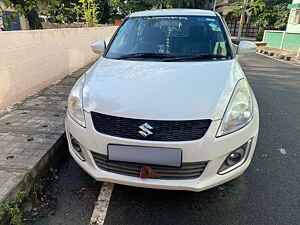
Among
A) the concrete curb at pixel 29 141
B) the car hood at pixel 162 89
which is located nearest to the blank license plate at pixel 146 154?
the car hood at pixel 162 89

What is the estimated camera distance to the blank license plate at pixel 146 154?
180cm

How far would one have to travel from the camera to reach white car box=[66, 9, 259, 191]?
1.81m

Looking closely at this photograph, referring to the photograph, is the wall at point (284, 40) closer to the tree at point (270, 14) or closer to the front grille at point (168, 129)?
the tree at point (270, 14)

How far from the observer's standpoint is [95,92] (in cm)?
215

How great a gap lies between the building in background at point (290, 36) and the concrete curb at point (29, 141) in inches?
655

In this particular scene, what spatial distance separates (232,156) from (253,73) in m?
7.11

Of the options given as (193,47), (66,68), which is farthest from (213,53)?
(66,68)

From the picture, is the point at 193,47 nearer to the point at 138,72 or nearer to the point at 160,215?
the point at 138,72

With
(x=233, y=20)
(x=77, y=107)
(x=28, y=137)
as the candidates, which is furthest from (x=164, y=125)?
(x=233, y=20)

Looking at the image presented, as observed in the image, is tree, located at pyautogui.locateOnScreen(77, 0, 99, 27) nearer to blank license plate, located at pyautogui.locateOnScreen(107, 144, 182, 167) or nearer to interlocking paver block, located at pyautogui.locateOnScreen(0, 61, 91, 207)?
interlocking paver block, located at pyautogui.locateOnScreen(0, 61, 91, 207)

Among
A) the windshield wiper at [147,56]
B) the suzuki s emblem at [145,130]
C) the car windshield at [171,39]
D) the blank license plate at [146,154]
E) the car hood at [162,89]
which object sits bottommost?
the blank license plate at [146,154]

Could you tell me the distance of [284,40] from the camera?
17.4 m

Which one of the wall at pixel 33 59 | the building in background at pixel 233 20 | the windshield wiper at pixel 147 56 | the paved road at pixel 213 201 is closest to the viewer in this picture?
the paved road at pixel 213 201

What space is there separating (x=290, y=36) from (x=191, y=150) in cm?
1862
